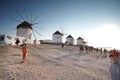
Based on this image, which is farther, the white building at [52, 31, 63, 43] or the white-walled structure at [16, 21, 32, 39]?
the white building at [52, 31, 63, 43]

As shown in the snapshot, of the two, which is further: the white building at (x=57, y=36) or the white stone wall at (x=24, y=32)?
the white building at (x=57, y=36)

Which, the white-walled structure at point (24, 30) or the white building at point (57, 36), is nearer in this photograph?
the white-walled structure at point (24, 30)

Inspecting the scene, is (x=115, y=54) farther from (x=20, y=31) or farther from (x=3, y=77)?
(x=20, y=31)

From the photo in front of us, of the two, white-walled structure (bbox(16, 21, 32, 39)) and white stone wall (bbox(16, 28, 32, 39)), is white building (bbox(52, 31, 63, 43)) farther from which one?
white stone wall (bbox(16, 28, 32, 39))

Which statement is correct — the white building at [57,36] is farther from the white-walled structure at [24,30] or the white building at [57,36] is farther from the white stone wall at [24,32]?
the white stone wall at [24,32]

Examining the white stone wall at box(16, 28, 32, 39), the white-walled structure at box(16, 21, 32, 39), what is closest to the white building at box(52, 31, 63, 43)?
the white-walled structure at box(16, 21, 32, 39)

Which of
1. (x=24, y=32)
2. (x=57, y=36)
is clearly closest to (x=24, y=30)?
(x=24, y=32)

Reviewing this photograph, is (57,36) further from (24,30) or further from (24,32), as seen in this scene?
(24,32)

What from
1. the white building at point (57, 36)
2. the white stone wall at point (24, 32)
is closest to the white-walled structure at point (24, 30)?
the white stone wall at point (24, 32)

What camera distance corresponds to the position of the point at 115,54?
17734 mm

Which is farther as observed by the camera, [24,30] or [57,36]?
[57,36]

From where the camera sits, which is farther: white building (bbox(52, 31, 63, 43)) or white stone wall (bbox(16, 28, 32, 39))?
white building (bbox(52, 31, 63, 43))

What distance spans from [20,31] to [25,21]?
4.62 meters

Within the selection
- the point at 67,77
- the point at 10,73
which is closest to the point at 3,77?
the point at 10,73
